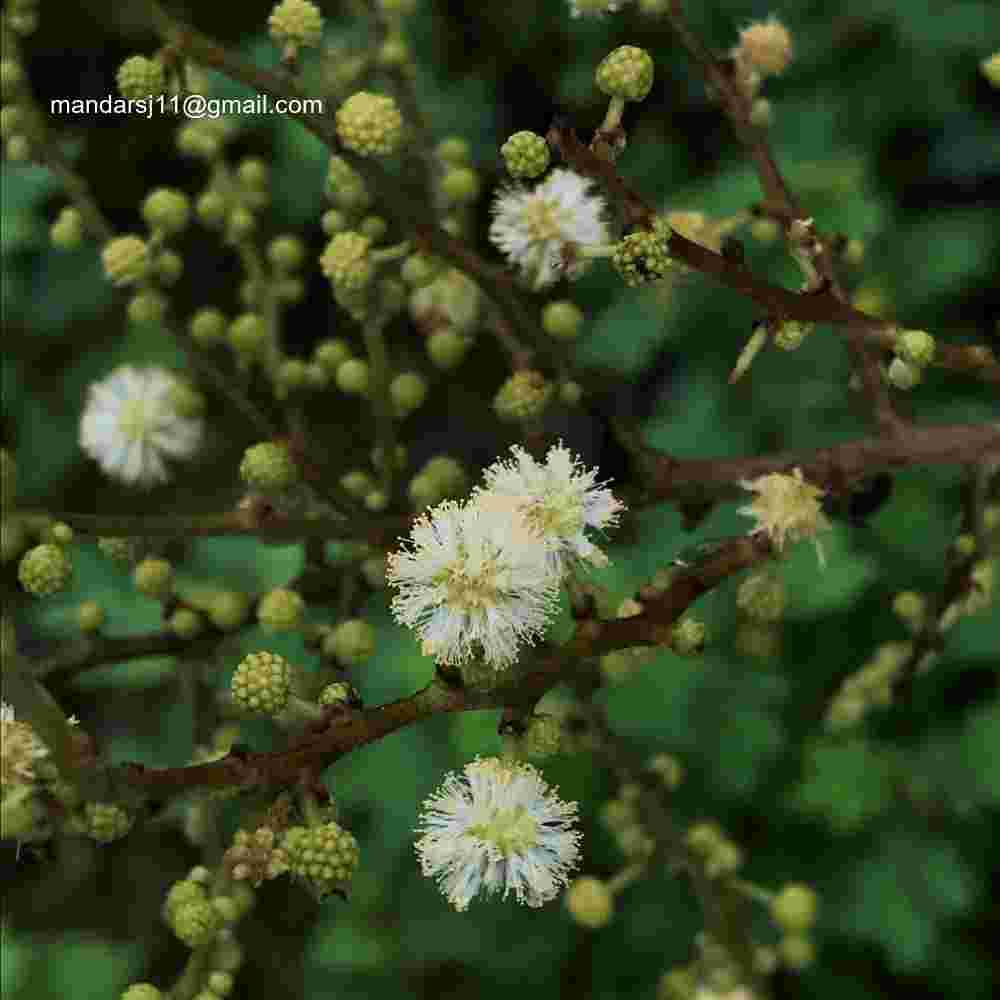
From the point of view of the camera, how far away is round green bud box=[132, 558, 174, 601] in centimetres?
287

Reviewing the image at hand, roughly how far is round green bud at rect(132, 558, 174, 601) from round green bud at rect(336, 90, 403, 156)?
857 mm

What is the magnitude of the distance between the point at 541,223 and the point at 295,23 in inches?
23.0

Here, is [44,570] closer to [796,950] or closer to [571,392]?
[571,392]

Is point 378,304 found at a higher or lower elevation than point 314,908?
higher

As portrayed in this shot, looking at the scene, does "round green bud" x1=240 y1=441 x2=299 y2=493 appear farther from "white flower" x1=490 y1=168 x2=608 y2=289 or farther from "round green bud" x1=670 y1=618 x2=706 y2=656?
"round green bud" x1=670 y1=618 x2=706 y2=656

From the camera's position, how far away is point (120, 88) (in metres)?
2.74

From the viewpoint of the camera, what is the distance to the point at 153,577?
2.87 metres

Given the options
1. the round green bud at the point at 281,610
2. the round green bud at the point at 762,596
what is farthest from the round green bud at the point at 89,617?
the round green bud at the point at 762,596

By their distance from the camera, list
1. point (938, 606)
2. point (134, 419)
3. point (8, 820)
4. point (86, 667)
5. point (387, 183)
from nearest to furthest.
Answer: point (8, 820) → point (387, 183) → point (86, 667) → point (938, 606) → point (134, 419)

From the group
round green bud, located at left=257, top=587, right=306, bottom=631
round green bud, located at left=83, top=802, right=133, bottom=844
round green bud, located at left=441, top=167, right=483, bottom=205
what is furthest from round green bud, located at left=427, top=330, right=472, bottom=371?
round green bud, located at left=83, top=802, right=133, bottom=844

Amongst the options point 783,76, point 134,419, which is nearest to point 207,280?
point 134,419

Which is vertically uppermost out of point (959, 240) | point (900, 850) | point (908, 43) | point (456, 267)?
point (908, 43)

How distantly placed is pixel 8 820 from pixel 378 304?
133 centimetres

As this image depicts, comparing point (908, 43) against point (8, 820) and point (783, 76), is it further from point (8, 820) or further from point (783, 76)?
point (8, 820)
